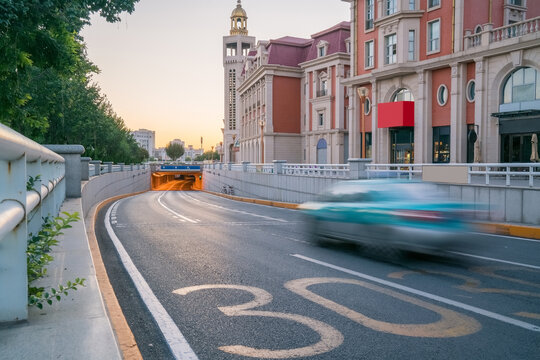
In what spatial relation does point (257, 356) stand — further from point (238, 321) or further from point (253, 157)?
point (253, 157)

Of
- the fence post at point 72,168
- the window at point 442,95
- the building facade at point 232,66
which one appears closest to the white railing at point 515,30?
the window at point 442,95

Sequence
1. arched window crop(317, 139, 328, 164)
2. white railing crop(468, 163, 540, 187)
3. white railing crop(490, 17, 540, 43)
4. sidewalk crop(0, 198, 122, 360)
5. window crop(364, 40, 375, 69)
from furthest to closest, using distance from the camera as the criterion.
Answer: arched window crop(317, 139, 328, 164)
window crop(364, 40, 375, 69)
white railing crop(490, 17, 540, 43)
white railing crop(468, 163, 540, 187)
sidewalk crop(0, 198, 122, 360)

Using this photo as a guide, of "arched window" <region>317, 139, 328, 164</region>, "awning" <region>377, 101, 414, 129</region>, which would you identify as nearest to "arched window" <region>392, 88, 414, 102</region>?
"awning" <region>377, 101, 414, 129</region>

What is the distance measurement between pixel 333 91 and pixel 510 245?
1692 inches

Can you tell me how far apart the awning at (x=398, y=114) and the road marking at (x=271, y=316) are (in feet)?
101

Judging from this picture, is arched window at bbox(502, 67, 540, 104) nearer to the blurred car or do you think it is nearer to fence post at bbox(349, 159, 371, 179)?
fence post at bbox(349, 159, 371, 179)

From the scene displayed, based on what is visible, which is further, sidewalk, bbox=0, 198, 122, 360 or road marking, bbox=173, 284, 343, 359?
road marking, bbox=173, 284, 343, 359

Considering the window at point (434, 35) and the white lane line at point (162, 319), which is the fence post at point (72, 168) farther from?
the window at point (434, 35)

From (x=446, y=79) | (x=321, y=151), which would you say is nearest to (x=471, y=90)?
(x=446, y=79)

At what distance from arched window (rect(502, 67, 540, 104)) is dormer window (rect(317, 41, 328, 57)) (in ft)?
89.3

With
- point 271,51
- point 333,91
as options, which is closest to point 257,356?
point 333,91

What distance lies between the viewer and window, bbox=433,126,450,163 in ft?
110

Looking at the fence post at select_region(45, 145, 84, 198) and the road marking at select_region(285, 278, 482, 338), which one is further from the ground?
the fence post at select_region(45, 145, 84, 198)

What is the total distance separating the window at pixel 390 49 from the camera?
36438 millimetres
